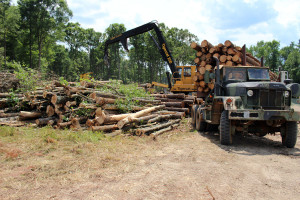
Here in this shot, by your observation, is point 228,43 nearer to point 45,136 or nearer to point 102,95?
point 102,95

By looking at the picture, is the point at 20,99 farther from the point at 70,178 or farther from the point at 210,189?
the point at 210,189

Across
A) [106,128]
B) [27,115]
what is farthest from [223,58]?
[27,115]

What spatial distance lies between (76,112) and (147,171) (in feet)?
17.0

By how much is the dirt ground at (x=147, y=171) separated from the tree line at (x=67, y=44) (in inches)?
433

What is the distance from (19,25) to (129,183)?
34.3 metres

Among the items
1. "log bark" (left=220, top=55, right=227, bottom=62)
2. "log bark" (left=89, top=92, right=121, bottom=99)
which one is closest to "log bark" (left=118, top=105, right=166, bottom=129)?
"log bark" (left=89, top=92, right=121, bottom=99)

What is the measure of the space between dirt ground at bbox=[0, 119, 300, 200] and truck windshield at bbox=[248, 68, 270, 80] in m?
2.65

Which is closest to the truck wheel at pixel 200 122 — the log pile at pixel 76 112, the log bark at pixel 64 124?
the log pile at pixel 76 112

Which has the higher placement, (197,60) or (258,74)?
(197,60)

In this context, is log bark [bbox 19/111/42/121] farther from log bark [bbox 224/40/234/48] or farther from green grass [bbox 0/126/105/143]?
log bark [bbox 224/40/234/48]

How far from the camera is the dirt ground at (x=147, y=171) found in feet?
10.7

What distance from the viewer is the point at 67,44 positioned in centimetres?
4919

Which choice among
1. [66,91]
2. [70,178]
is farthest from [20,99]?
[70,178]

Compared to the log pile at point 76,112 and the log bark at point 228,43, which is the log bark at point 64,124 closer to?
the log pile at point 76,112
